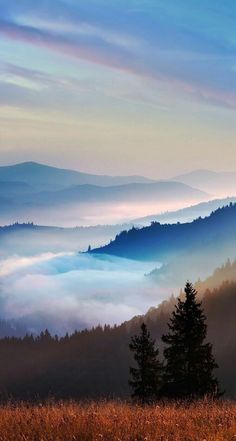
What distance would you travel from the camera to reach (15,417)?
485 inches

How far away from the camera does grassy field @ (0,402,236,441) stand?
10.3 meters

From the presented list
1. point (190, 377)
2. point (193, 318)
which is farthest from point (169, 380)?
point (193, 318)

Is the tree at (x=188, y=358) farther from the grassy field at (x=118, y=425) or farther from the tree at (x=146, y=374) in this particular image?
the grassy field at (x=118, y=425)

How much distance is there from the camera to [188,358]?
1694 inches

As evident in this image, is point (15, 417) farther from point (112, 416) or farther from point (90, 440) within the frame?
point (90, 440)

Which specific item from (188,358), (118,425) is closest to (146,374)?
(188,358)

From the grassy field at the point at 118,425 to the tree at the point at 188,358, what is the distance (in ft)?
97.6

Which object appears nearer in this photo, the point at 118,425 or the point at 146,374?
the point at 118,425

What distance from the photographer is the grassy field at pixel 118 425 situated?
10.3 meters

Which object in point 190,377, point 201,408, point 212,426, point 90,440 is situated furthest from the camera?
point 190,377

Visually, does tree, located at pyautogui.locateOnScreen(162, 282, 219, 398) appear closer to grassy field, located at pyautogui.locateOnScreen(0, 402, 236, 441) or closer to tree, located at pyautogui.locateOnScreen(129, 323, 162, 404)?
tree, located at pyautogui.locateOnScreen(129, 323, 162, 404)

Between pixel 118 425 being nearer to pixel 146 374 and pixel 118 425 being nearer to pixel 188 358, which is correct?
pixel 188 358

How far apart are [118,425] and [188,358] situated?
108 feet

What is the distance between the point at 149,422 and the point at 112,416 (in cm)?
121
